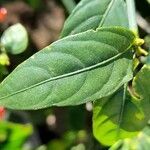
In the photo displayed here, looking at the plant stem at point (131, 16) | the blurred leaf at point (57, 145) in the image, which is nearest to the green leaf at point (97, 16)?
the plant stem at point (131, 16)

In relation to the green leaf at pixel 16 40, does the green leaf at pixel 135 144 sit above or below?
below

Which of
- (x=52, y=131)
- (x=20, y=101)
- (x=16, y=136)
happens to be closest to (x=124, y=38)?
(x=20, y=101)

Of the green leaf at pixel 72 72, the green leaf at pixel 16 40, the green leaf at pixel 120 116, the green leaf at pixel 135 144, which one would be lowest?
the green leaf at pixel 135 144

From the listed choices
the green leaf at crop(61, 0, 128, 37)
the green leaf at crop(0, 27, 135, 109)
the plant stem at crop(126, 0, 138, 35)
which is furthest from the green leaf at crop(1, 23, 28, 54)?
the green leaf at crop(0, 27, 135, 109)

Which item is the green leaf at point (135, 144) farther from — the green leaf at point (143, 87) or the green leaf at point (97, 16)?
the green leaf at point (97, 16)

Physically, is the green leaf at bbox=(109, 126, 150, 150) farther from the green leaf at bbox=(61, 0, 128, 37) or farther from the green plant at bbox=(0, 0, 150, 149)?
the green leaf at bbox=(61, 0, 128, 37)

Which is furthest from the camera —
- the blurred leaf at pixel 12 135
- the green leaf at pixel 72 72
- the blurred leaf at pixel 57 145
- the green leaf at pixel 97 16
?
the blurred leaf at pixel 57 145

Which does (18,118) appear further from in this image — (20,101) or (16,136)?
(20,101)
